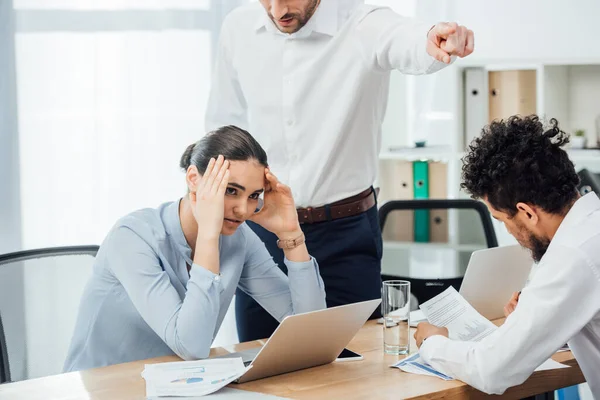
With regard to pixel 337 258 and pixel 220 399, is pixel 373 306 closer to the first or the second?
pixel 220 399

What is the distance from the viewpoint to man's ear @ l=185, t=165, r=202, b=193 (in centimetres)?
207

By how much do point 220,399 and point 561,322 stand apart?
2.27 ft

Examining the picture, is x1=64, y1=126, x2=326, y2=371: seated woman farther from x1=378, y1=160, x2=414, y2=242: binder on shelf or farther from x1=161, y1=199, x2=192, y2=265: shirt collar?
x1=378, y1=160, x2=414, y2=242: binder on shelf

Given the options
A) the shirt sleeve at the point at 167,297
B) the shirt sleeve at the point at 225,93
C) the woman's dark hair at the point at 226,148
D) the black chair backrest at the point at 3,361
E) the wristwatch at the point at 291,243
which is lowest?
the black chair backrest at the point at 3,361

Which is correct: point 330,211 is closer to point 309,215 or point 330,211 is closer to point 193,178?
point 309,215

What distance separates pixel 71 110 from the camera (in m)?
3.30

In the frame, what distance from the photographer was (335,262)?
2506mm

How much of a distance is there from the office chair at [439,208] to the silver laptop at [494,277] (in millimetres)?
709

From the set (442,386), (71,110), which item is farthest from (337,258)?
(71,110)

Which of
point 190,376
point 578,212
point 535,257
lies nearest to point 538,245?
point 535,257

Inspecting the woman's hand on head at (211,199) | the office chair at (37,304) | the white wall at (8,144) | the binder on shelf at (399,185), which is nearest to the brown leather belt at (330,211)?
the woman's hand on head at (211,199)

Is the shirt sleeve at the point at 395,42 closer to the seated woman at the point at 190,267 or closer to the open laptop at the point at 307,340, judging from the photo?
the seated woman at the point at 190,267

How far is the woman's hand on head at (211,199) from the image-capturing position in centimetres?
198

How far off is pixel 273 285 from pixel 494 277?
60 centimetres
